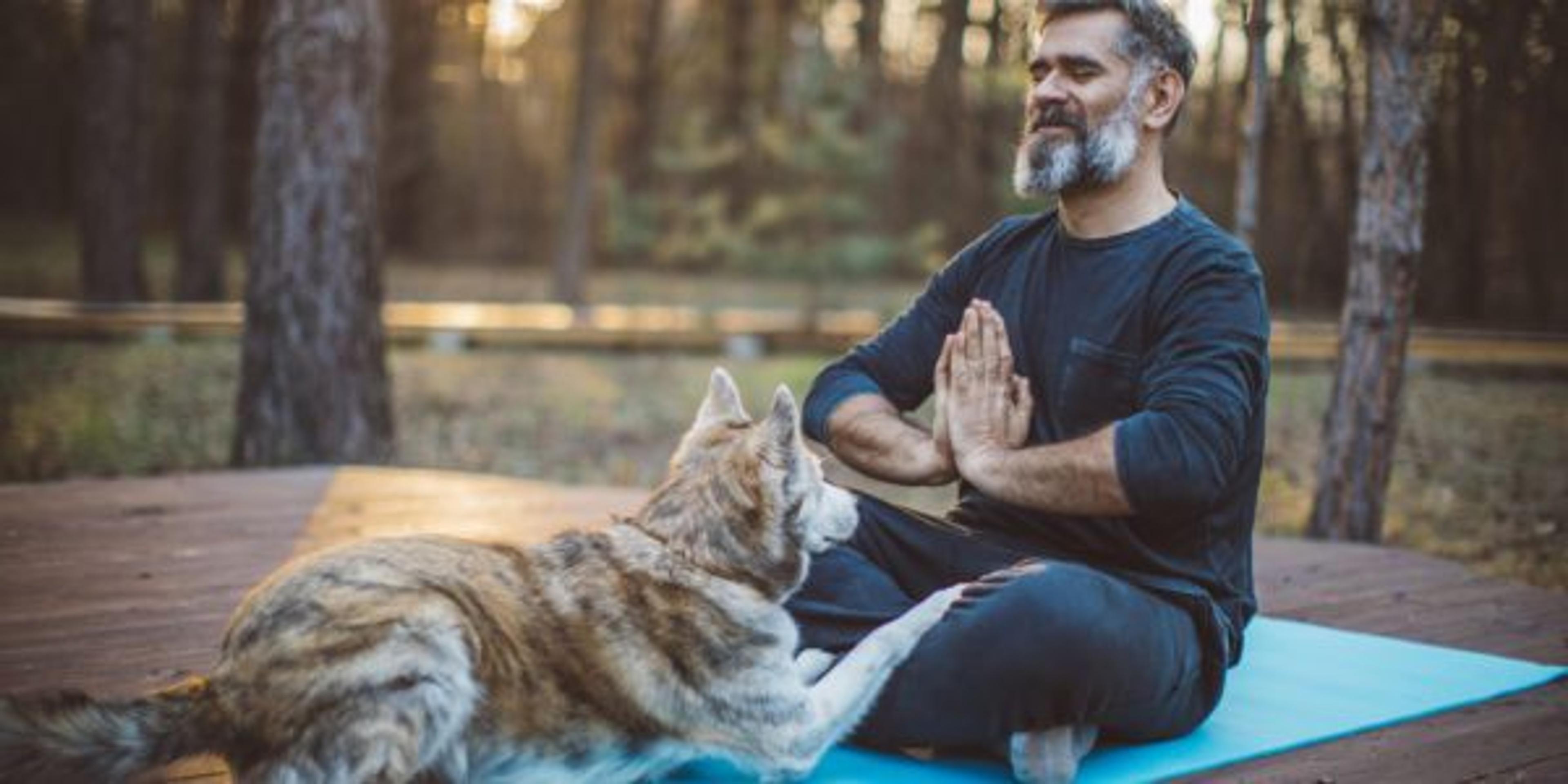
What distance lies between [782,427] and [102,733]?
156 centimetres

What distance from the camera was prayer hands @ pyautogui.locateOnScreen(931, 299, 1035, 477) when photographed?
385 cm

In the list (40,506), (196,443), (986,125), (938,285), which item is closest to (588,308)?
(986,125)

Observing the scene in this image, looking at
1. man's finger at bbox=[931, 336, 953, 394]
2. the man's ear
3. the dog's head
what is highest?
the man's ear

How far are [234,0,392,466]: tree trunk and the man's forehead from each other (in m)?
5.42

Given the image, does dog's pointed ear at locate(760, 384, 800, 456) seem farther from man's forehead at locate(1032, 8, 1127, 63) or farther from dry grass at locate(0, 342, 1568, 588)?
dry grass at locate(0, 342, 1568, 588)

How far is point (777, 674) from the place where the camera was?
11.0 feet

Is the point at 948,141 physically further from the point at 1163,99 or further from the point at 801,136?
the point at 1163,99

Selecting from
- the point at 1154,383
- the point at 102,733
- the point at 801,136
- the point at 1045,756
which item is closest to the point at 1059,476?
the point at 1154,383

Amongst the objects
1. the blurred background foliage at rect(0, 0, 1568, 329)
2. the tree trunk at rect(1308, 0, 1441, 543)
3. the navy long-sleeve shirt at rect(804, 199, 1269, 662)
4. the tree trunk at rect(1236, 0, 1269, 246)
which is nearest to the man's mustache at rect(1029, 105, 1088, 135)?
the navy long-sleeve shirt at rect(804, 199, 1269, 662)

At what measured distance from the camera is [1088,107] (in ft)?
12.9

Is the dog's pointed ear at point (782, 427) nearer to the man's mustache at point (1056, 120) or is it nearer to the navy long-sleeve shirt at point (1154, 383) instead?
the navy long-sleeve shirt at point (1154, 383)

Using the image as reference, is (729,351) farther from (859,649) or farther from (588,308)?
(859,649)

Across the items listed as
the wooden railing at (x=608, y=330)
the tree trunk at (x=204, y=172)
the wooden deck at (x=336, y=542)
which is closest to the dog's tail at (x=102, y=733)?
the wooden deck at (x=336, y=542)

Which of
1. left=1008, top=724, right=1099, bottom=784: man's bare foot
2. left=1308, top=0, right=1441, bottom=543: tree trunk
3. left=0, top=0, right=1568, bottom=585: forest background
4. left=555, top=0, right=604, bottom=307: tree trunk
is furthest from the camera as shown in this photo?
left=555, top=0, right=604, bottom=307: tree trunk
